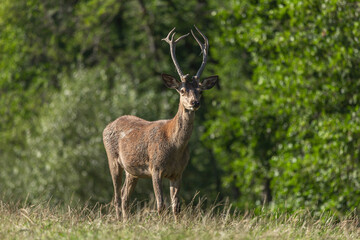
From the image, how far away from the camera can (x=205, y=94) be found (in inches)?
967

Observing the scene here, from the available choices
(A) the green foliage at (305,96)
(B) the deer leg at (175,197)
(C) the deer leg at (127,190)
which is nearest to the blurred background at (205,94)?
(A) the green foliage at (305,96)

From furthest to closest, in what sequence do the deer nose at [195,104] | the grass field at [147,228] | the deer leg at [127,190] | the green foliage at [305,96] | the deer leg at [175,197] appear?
the green foliage at [305,96] → the deer leg at [127,190] → the deer leg at [175,197] → the deer nose at [195,104] → the grass field at [147,228]

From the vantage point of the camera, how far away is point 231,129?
19.6 metres

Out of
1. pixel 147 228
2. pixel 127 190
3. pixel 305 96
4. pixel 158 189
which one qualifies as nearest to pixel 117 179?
pixel 127 190

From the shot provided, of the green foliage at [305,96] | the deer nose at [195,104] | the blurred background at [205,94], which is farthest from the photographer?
the blurred background at [205,94]

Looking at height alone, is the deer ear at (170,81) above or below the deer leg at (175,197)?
above

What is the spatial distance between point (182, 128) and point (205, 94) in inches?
634

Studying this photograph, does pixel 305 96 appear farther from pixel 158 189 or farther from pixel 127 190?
pixel 158 189

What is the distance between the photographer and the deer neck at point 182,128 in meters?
8.46

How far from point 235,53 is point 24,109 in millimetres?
8357

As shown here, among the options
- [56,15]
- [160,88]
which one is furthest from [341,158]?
[56,15]

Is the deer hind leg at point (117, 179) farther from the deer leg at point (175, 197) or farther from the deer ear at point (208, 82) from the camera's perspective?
the deer ear at point (208, 82)

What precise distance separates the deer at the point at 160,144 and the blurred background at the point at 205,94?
3.61 metres

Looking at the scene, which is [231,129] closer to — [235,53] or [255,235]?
[235,53]
